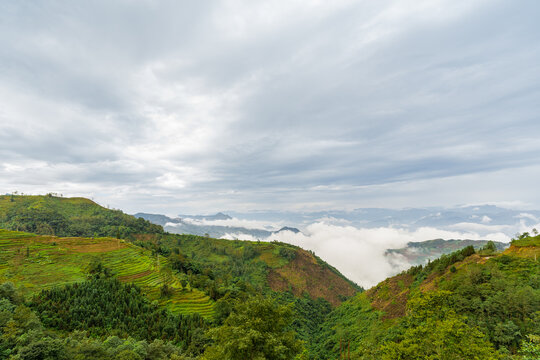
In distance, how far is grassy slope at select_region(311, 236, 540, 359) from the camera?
147ft

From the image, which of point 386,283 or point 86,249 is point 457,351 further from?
point 86,249

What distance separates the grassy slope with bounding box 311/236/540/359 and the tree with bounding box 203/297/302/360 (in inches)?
461

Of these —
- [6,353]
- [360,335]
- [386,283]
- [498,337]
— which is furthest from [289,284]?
[6,353]

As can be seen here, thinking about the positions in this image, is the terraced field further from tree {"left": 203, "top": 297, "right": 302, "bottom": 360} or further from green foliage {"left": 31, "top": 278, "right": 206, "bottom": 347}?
tree {"left": 203, "top": 297, "right": 302, "bottom": 360}

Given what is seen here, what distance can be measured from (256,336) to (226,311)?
5391cm

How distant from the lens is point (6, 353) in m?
26.8

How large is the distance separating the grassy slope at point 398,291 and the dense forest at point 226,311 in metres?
0.40

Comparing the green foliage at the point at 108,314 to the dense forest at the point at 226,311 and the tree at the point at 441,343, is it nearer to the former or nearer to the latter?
the dense forest at the point at 226,311

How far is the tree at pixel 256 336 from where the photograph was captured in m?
17.4

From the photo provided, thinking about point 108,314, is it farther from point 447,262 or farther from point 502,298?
point 447,262

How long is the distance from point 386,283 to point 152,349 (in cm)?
8010

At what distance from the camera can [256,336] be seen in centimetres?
1705

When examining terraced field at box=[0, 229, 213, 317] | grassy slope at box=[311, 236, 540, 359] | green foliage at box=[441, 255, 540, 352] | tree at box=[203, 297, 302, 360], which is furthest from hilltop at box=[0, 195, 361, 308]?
tree at box=[203, 297, 302, 360]

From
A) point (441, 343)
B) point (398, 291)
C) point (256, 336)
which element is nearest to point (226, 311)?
point (256, 336)
